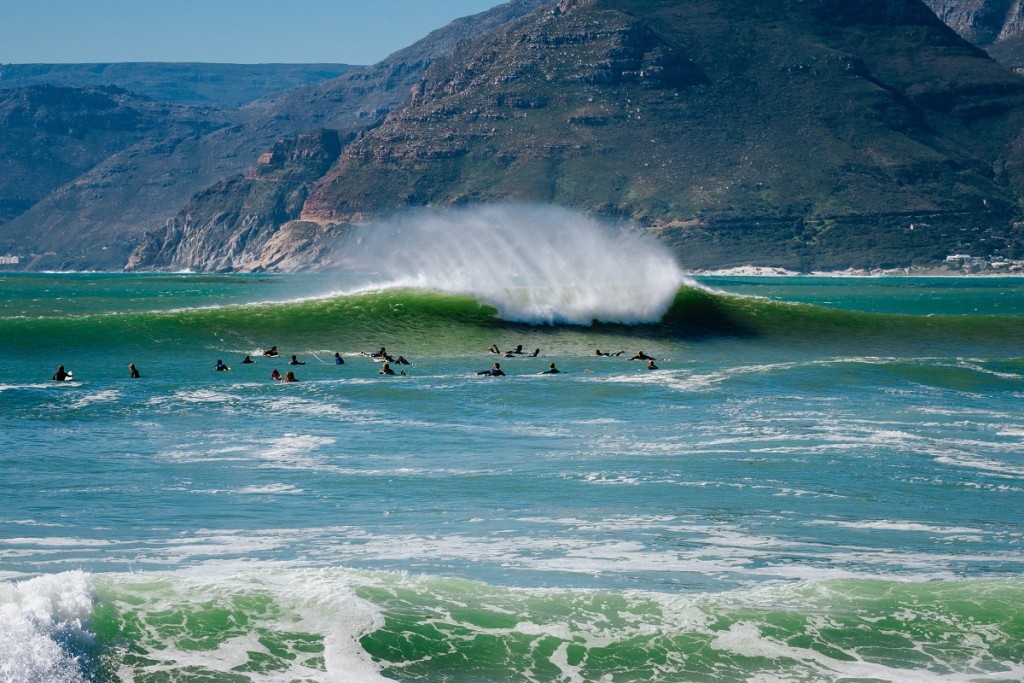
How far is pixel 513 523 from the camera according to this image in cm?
1894

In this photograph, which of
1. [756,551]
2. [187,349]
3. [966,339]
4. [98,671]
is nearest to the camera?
[98,671]

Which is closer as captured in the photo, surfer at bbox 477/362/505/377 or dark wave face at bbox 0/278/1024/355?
surfer at bbox 477/362/505/377

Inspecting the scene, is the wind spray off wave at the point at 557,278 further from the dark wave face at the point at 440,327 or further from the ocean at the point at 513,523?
the ocean at the point at 513,523

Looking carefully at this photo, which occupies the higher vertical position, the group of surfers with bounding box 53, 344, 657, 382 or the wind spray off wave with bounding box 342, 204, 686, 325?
the wind spray off wave with bounding box 342, 204, 686, 325

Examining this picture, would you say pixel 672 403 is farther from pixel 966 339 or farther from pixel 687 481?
pixel 966 339

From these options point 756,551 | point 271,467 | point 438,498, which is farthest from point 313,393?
point 756,551

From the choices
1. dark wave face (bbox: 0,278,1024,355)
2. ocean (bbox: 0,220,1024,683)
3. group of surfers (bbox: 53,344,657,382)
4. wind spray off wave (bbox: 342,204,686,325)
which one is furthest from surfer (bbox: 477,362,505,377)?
wind spray off wave (bbox: 342,204,686,325)

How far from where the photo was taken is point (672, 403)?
3272 cm

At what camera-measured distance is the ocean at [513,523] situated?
13898 millimetres

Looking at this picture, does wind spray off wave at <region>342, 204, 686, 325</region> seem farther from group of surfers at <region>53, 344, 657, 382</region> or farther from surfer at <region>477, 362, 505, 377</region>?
surfer at <region>477, 362, 505, 377</region>

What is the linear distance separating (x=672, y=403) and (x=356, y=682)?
66.3 feet

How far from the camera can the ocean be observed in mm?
13898

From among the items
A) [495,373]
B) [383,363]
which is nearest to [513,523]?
[495,373]

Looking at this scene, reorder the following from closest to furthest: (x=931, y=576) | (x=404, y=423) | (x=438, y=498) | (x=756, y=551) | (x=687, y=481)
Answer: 1. (x=931, y=576)
2. (x=756, y=551)
3. (x=438, y=498)
4. (x=687, y=481)
5. (x=404, y=423)
